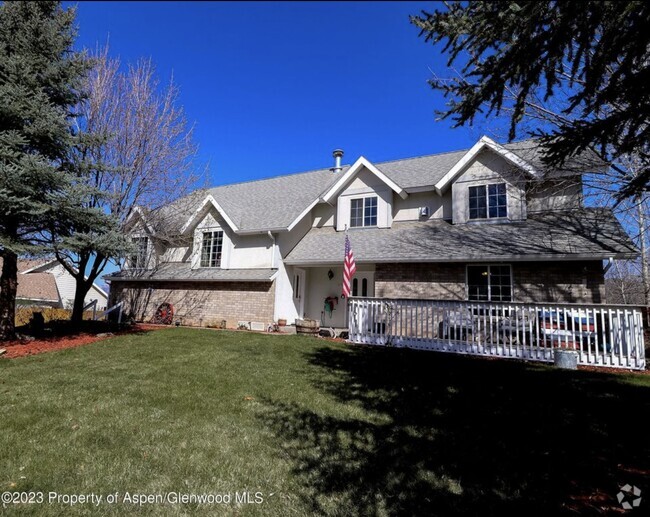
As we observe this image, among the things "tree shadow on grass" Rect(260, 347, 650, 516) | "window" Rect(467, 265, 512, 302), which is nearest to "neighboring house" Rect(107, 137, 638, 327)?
"window" Rect(467, 265, 512, 302)

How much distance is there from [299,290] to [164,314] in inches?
284

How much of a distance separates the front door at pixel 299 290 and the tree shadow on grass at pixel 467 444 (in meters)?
9.80

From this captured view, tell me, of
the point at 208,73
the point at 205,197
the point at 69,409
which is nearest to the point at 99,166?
the point at 208,73

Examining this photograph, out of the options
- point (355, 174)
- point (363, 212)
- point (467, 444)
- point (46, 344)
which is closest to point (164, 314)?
point (46, 344)

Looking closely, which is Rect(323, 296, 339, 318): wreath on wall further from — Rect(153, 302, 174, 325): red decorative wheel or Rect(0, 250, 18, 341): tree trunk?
Rect(0, 250, 18, 341): tree trunk

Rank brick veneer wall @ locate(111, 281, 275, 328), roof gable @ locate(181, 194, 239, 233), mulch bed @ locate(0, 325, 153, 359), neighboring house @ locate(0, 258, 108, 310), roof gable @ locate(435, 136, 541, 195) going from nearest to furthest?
mulch bed @ locate(0, 325, 153, 359) → roof gable @ locate(435, 136, 541, 195) → brick veneer wall @ locate(111, 281, 275, 328) → roof gable @ locate(181, 194, 239, 233) → neighboring house @ locate(0, 258, 108, 310)

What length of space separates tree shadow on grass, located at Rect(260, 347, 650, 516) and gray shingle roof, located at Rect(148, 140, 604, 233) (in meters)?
10.2

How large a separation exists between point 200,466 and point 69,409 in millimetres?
2904

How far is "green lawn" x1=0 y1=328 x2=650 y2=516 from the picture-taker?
3285 mm

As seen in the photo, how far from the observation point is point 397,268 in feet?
45.6

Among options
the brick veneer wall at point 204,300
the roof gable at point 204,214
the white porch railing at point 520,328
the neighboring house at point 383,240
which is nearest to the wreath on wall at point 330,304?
the neighboring house at point 383,240

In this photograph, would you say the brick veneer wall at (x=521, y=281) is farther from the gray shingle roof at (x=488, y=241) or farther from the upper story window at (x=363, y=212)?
the upper story window at (x=363, y=212)

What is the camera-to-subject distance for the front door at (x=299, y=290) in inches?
671

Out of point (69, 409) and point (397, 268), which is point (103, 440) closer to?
point (69, 409)
